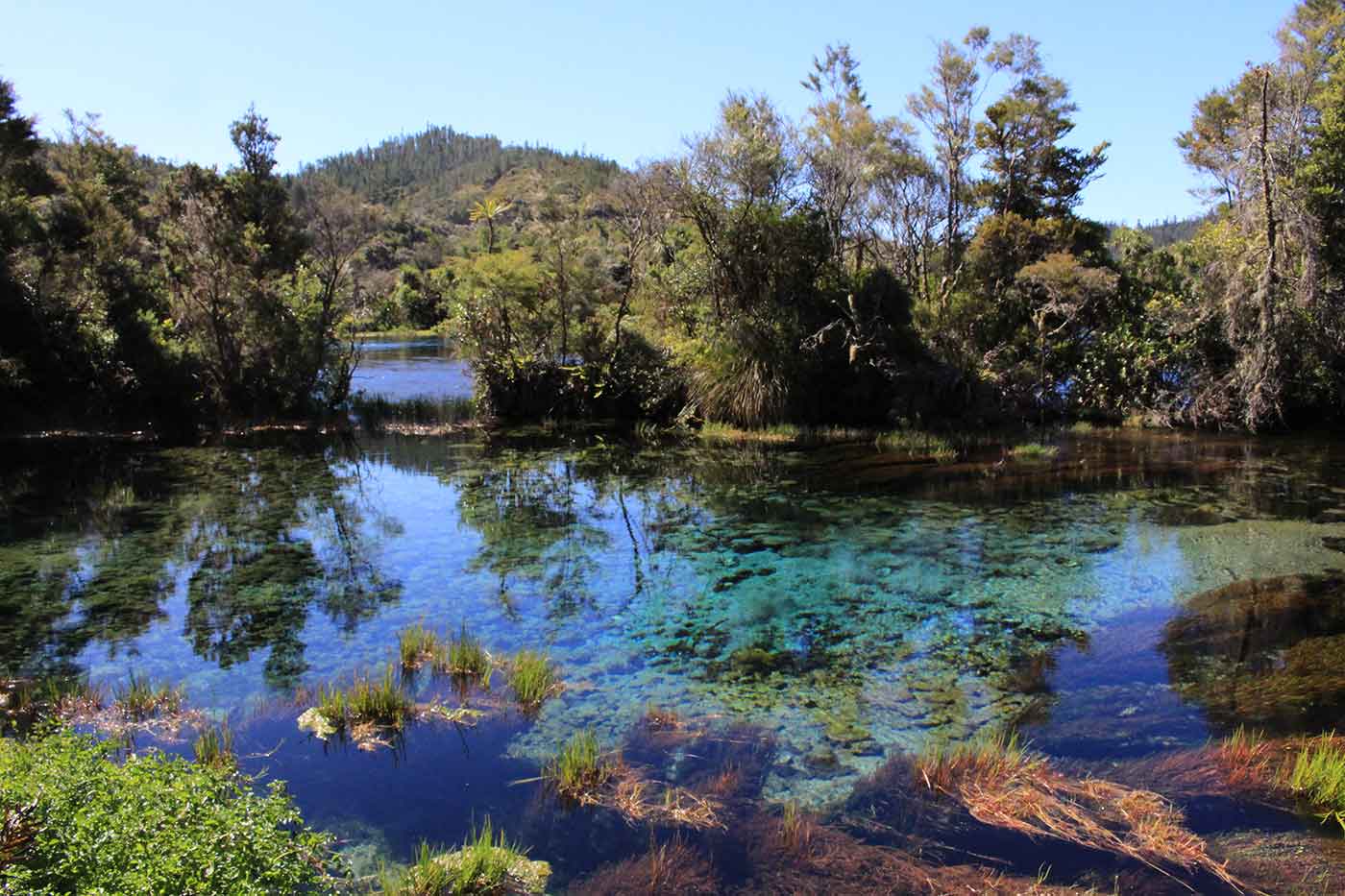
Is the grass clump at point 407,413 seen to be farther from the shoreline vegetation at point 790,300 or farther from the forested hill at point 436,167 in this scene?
the forested hill at point 436,167

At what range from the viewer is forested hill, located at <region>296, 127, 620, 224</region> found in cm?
11912

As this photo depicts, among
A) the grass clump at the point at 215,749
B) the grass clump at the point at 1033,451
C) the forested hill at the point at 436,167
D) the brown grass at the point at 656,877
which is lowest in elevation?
the brown grass at the point at 656,877

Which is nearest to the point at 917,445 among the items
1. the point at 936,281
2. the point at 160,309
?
the point at 936,281

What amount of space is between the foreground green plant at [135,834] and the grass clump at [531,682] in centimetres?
310

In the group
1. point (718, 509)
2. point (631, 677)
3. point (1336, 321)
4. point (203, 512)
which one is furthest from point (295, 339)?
point (1336, 321)

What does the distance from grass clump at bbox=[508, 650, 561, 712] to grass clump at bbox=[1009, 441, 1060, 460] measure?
48.4 feet

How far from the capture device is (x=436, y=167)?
16050cm

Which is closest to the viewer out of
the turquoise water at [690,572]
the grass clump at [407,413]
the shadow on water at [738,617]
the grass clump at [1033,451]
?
the shadow on water at [738,617]

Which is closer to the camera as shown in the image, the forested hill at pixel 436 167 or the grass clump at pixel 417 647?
the grass clump at pixel 417 647

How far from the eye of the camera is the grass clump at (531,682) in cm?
762

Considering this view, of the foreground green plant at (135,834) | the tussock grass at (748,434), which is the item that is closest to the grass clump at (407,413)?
the tussock grass at (748,434)

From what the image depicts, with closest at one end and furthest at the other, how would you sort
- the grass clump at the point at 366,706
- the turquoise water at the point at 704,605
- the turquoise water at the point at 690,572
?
the turquoise water at the point at 704,605 → the grass clump at the point at 366,706 → the turquoise water at the point at 690,572

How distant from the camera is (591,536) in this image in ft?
44.5

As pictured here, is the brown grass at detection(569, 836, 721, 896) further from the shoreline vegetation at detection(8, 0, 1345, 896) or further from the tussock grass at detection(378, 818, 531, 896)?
the shoreline vegetation at detection(8, 0, 1345, 896)
